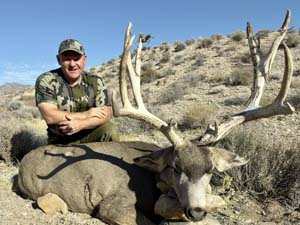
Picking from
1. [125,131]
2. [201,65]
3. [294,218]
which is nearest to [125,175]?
[294,218]

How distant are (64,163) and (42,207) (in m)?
0.56

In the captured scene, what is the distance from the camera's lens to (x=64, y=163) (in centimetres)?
512

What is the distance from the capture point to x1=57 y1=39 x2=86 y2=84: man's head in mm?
5809

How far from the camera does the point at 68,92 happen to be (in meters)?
5.92

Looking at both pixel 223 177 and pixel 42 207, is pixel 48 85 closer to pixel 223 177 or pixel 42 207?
pixel 42 207

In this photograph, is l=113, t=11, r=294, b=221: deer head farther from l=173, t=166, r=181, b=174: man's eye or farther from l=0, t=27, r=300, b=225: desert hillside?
l=0, t=27, r=300, b=225: desert hillside

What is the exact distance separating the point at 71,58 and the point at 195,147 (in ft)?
7.85

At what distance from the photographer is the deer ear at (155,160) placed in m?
4.50

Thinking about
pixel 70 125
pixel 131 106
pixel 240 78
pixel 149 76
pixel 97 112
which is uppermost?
pixel 149 76

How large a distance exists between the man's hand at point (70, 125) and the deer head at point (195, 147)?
3.56 ft

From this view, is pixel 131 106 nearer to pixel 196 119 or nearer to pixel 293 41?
pixel 196 119

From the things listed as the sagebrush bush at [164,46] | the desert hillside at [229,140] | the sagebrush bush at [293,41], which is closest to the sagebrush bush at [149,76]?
the desert hillside at [229,140]

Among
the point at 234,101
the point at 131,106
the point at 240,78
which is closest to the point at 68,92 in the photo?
the point at 131,106

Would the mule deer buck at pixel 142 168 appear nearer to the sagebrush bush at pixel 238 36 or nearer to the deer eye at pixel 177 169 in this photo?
the deer eye at pixel 177 169
